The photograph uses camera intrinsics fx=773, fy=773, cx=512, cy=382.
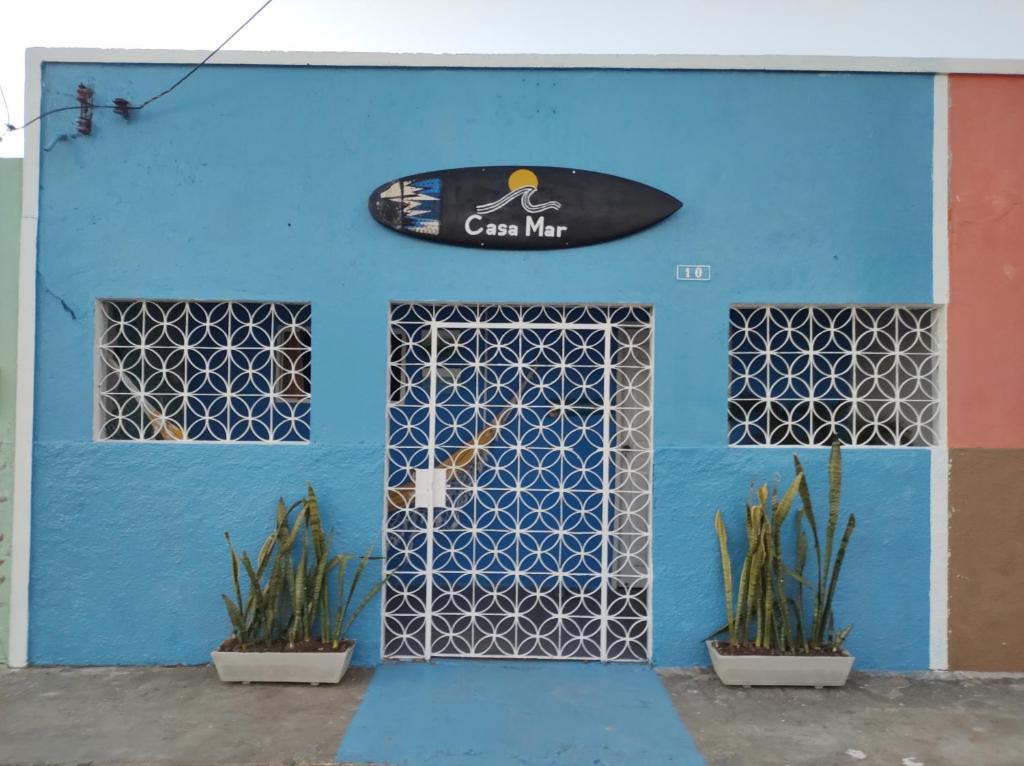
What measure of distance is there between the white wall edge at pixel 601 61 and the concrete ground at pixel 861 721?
3.74m

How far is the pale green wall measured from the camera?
15.6ft

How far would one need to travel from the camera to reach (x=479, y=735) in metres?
3.87

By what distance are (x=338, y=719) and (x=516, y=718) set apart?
93cm

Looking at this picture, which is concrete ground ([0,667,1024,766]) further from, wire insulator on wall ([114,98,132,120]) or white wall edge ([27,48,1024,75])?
white wall edge ([27,48,1024,75])

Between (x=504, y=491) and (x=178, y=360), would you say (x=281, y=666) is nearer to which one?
(x=504, y=491)

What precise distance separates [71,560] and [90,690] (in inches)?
31.9

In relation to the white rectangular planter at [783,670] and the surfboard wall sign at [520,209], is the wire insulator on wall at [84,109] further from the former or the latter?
the white rectangular planter at [783,670]

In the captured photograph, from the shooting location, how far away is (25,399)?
4762 millimetres

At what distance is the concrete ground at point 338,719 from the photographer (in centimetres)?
370

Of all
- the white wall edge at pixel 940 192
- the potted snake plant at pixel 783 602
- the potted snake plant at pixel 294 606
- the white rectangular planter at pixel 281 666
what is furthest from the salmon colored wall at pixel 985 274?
the white rectangular planter at pixel 281 666

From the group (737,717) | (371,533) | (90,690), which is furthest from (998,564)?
(90,690)

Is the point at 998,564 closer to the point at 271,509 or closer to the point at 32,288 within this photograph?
the point at 271,509

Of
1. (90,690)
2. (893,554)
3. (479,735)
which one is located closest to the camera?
(479,735)

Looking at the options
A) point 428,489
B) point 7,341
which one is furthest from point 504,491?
point 7,341
